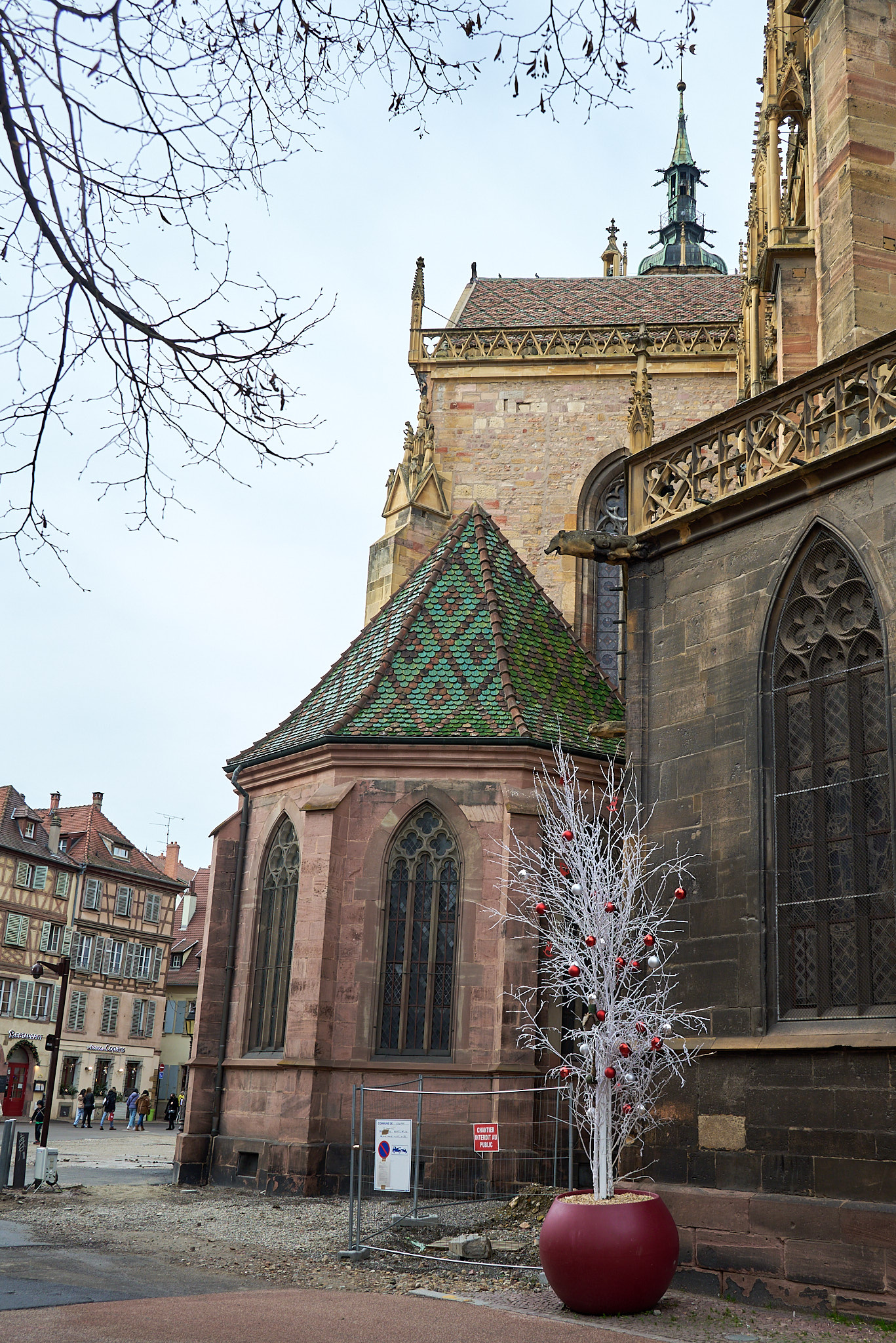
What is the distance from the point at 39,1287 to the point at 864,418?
8.63m

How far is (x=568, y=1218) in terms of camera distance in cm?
834

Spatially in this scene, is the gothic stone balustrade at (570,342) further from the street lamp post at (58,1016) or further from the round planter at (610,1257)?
the round planter at (610,1257)

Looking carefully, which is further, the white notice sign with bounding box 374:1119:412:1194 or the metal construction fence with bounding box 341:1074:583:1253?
the metal construction fence with bounding box 341:1074:583:1253

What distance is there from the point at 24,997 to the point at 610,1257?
36331 millimetres

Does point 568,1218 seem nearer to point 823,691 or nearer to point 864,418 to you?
point 823,691

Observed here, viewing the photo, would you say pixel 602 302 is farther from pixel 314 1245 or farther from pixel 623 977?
pixel 314 1245

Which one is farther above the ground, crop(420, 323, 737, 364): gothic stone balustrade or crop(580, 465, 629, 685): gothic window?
crop(420, 323, 737, 364): gothic stone balustrade

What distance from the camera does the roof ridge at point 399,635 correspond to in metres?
16.1

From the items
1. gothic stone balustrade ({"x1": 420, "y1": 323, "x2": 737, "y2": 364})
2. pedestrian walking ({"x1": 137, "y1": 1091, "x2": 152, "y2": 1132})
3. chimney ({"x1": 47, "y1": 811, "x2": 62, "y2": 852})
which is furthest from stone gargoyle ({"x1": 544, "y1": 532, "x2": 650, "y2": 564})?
chimney ({"x1": 47, "y1": 811, "x2": 62, "y2": 852})

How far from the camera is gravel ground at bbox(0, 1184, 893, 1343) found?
8117 mm

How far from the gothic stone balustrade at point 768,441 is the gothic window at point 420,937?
17.5 feet

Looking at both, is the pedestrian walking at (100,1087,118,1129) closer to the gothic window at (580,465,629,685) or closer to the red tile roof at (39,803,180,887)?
the red tile roof at (39,803,180,887)

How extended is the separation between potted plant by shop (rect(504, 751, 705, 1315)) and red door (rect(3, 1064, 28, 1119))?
2701 cm

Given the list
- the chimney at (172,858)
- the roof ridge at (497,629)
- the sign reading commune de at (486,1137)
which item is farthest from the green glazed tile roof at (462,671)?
the chimney at (172,858)
